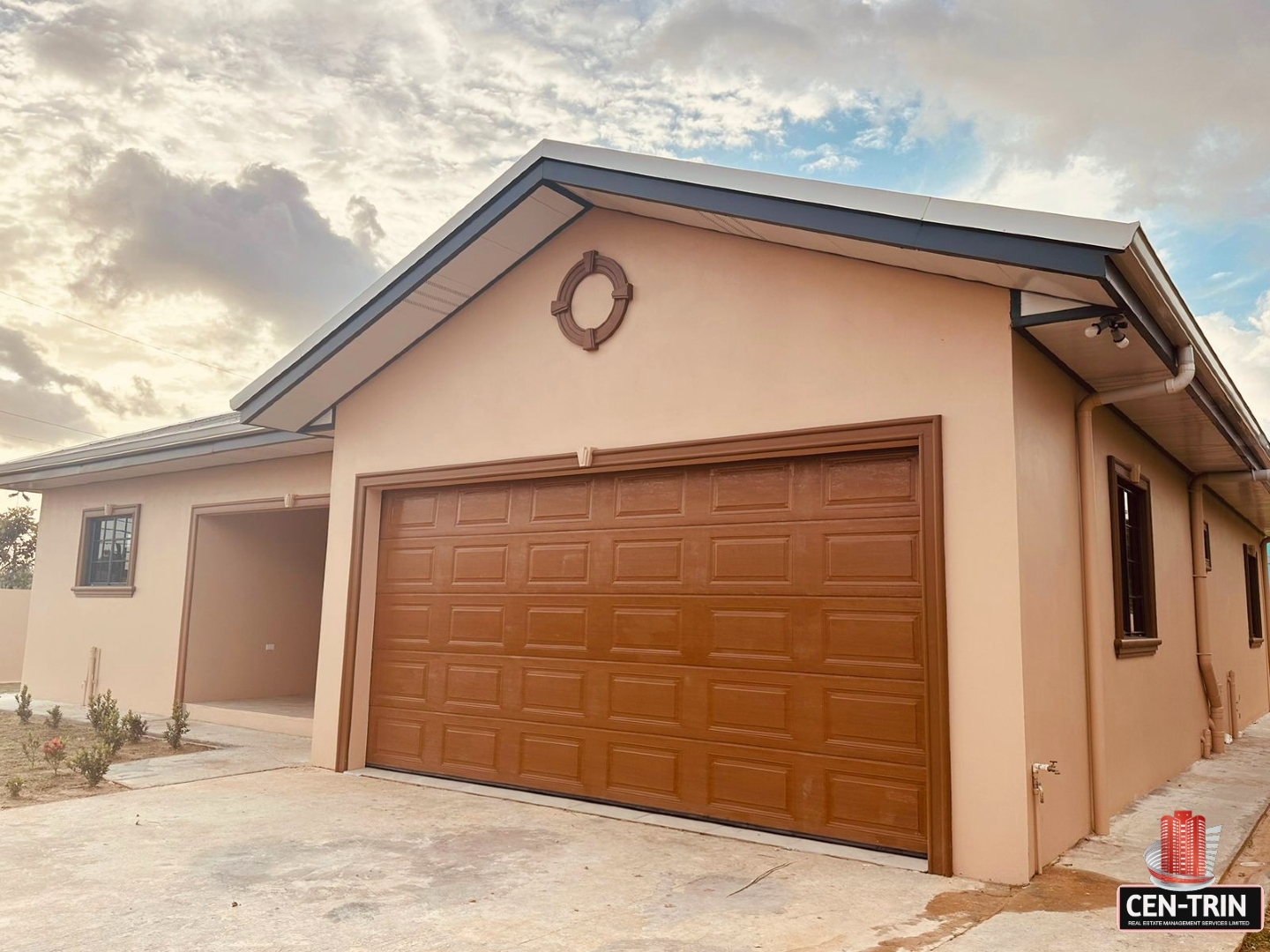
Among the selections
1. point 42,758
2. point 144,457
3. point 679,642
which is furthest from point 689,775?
point 144,457

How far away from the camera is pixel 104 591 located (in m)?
13.0

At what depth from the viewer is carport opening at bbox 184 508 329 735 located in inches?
466

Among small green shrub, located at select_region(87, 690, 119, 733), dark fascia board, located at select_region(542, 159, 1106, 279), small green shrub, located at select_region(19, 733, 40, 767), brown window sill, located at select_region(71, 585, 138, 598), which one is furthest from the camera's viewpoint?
brown window sill, located at select_region(71, 585, 138, 598)

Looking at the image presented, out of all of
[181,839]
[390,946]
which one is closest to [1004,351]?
[390,946]

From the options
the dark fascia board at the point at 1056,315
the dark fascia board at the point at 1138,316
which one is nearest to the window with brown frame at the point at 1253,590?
the dark fascia board at the point at 1138,316

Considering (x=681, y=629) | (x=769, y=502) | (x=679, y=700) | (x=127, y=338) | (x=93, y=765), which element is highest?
(x=127, y=338)

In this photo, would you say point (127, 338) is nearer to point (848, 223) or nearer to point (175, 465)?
point (175, 465)

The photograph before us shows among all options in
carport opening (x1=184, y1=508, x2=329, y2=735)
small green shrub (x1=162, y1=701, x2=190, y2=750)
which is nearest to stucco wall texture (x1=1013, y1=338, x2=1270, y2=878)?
small green shrub (x1=162, y1=701, x2=190, y2=750)

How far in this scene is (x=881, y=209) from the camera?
5262 millimetres

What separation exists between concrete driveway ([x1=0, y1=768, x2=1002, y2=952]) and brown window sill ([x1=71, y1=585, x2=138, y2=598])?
665cm

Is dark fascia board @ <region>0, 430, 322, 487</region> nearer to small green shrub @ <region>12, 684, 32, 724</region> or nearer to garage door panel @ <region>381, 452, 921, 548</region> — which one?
garage door panel @ <region>381, 452, 921, 548</region>

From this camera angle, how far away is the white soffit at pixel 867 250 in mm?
5023

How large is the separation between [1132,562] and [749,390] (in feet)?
13.6

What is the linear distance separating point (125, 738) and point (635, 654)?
5872 millimetres
